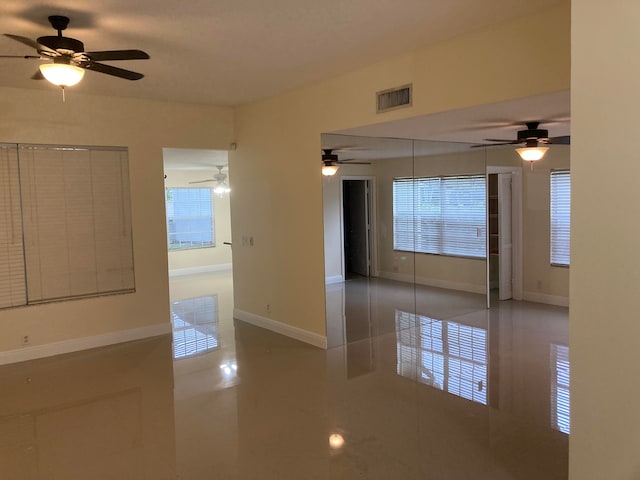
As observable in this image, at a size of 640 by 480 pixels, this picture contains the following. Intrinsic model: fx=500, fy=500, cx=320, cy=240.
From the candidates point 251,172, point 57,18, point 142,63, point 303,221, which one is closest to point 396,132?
point 303,221

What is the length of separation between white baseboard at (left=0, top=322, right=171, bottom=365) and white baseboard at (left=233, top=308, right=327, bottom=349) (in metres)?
1.02

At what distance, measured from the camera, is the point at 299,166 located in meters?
5.73

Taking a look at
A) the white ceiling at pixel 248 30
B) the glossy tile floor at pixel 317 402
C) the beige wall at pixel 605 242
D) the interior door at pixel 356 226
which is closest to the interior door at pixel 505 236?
A: the glossy tile floor at pixel 317 402

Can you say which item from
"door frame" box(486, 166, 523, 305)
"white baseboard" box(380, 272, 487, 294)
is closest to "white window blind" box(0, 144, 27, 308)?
"white baseboard" box(380, 272, 487, 294)

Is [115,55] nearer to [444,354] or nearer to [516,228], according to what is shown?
[444,354]

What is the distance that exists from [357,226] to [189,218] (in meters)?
6.79

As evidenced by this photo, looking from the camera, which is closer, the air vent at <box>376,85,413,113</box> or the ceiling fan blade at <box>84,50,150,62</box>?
the ceiling fan blade at <box>84,50,150,62</box>

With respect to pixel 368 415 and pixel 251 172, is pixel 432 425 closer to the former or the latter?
pixel 368 415

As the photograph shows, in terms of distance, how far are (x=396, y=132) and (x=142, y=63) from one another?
262 cm

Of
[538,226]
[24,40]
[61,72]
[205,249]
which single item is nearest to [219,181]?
[205,249]

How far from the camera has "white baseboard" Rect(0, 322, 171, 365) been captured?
5.35 metres

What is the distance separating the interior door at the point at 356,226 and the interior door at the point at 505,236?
272 centimetres

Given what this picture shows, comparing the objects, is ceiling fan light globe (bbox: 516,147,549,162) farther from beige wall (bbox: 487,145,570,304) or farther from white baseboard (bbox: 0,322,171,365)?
white baseboard (bbox: 0,322,171,365)

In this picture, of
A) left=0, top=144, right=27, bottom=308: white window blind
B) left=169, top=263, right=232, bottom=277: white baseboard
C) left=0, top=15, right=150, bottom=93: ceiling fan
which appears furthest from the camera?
left=169, top=263, right=232, bottom=277: white baseboard
